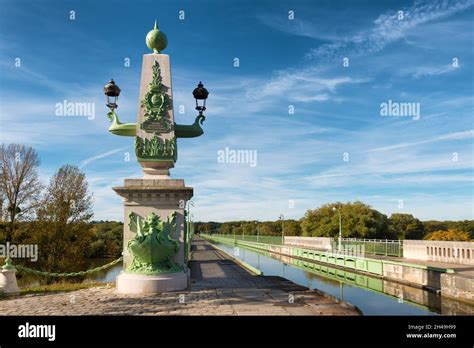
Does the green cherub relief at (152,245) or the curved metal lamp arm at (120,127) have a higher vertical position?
the curved metal lamp arm at (120,127)

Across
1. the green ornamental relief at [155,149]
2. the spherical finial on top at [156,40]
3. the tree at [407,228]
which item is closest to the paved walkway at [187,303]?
the green ornamental relief at [155,149]

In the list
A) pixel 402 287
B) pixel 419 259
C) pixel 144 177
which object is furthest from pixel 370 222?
pixel 144 177

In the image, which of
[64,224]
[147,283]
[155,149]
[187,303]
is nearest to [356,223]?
[64,224]

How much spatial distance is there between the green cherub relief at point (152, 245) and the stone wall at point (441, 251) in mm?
17552

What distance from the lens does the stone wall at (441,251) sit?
20567 millimetres

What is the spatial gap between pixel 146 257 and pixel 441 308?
40.8 ft

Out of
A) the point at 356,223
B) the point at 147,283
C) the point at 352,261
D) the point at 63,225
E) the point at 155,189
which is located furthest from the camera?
the point at 356,223

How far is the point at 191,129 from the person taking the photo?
12047 millimetres

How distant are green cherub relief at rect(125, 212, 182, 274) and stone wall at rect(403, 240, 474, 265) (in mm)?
17552

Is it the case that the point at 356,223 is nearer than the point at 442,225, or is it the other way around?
the point at 356,223

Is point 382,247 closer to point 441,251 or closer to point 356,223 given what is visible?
point 441,251

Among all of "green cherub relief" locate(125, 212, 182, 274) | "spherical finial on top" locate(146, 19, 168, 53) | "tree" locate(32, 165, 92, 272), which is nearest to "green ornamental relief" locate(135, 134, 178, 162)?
"green cherub relief" locate(125, 212, 182, 274)

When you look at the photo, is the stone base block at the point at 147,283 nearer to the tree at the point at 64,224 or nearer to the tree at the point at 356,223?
the tree at the point at 64,224

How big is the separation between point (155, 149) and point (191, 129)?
136 centimetres
